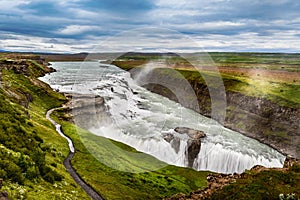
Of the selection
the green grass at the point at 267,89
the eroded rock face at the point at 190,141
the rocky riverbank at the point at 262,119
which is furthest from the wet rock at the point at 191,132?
the green grass at the point at 267,89

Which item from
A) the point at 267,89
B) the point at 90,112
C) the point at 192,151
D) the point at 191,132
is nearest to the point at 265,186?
the point at 192,151

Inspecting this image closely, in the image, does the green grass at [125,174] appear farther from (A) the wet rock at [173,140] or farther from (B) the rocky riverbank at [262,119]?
(B) the rocky riverbank at [262,119]

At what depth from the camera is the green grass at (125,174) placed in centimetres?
3891

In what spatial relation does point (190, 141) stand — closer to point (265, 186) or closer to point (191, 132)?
point (191, 132)

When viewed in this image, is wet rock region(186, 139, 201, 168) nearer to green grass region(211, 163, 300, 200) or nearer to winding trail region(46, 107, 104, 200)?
winding trail region(46, 107, 104, 200)

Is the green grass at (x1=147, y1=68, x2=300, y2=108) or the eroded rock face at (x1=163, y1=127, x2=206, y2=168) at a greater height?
the green grass at (x1=147, y1=68, x2=300, y2=108)

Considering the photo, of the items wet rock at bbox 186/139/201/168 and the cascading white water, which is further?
wet rock at bbox 186/139/201/168

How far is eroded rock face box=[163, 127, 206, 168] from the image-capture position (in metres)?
58.1

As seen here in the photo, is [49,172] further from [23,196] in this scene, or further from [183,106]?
[183,106]

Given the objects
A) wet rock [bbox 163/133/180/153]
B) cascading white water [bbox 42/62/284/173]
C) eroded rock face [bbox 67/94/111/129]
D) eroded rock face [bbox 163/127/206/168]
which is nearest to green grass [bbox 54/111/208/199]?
cascading white water [bbox 42/62/284/173]

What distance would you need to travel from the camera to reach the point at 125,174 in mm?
44406

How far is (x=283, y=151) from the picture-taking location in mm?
63344

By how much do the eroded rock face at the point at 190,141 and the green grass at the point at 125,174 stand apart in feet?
23.9

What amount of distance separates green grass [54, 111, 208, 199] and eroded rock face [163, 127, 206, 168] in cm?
728
